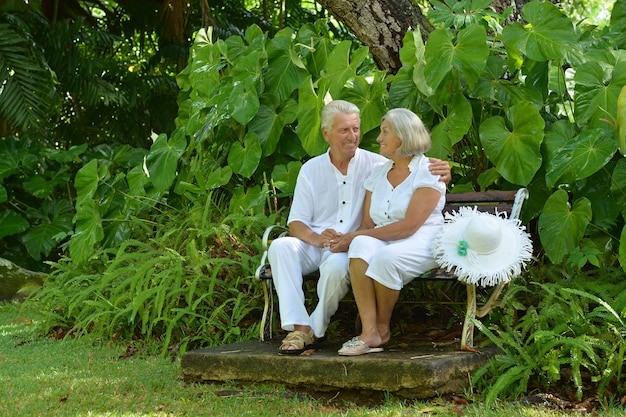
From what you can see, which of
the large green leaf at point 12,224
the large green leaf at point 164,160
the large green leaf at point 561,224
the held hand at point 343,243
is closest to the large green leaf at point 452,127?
the large green leaf at point 561,224

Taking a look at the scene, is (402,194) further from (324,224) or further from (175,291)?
(175,291)

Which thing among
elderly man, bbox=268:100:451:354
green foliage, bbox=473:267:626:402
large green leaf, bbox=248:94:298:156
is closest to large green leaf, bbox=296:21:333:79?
large green leaf, bbox=248:94:298:156

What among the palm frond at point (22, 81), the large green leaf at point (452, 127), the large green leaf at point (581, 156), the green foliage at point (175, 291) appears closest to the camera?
the large green leaf at point (581, 156)

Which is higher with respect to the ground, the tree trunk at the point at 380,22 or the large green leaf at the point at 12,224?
the tree trunk at the point at 380,22

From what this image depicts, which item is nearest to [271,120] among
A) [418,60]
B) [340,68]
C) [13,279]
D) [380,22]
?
[340,68]

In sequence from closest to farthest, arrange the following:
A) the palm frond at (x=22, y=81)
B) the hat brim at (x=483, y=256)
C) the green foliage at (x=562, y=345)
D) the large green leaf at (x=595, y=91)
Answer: the green foliage at (x=562, y=345), the hat brim at (x=483, y=256), the large green leaf at (x=595, y=91), the palm frond at (x=22, y=81)

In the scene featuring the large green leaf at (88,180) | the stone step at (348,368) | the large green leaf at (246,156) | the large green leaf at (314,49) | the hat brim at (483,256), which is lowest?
the stone step at (348,368)

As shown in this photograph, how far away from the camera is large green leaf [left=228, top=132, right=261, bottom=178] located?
5.49 m

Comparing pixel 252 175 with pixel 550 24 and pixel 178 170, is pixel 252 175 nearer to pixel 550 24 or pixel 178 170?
pixel 178 170

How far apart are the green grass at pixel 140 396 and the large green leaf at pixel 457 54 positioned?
1.85 meters

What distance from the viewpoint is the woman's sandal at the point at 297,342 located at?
3889mm

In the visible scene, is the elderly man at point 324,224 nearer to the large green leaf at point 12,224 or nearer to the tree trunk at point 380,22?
the tree trunk at point 380,22

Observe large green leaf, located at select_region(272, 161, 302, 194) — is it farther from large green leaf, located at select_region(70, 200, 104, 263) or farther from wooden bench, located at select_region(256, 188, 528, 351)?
large green leaf, located at select_region(70, 200, 104, 263)

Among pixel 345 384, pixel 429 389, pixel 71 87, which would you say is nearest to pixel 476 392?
pixel 429 389
